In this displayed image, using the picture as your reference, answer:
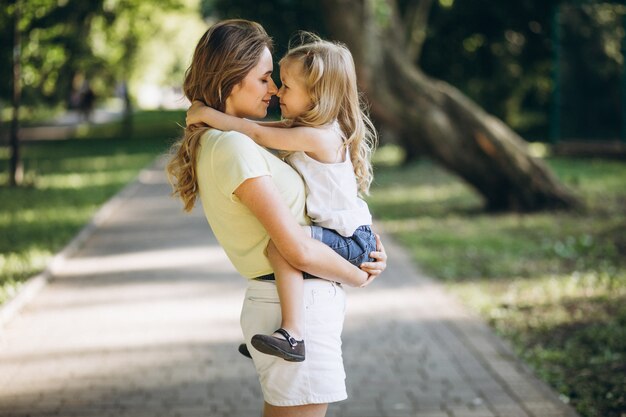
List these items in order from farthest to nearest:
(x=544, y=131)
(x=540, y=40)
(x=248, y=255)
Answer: (x=544, y=131), (x=540, y=40), (x=248, y=255)

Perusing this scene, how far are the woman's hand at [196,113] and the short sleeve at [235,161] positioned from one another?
6.5 inches

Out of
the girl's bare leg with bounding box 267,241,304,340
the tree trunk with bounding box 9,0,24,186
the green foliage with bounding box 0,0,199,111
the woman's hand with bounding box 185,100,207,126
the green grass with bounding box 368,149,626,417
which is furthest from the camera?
the green foliage with bounding box 0,0,199,111

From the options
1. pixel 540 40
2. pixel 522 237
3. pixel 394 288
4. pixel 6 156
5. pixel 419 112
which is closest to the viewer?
pixel 394 288

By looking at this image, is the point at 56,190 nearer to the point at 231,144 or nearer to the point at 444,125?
the point at 444,125

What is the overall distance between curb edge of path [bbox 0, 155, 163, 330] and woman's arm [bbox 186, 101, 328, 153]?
16.1ft

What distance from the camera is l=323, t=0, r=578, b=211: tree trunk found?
13.5 metres

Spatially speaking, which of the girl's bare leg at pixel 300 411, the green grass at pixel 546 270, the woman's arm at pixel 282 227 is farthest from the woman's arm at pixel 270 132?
the green grass at pixel 546 270

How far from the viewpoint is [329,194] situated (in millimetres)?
3029

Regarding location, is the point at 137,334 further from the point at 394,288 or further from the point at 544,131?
the point at 544,131

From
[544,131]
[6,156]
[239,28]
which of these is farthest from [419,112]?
[544,131]

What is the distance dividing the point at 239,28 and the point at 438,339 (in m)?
4.49

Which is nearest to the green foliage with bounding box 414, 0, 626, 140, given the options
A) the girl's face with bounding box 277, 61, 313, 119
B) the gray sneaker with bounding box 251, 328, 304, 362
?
the girl's face with bounding box 277, 61, 313, 119

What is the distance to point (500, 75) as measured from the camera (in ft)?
98.0

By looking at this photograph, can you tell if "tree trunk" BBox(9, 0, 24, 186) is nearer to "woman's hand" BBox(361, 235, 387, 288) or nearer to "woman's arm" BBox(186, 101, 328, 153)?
"woman's arm" BBox(186, 101, 328, 153)
